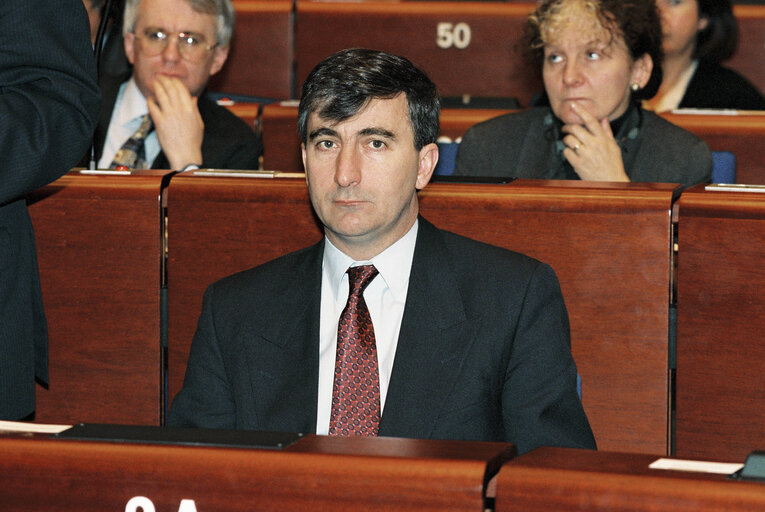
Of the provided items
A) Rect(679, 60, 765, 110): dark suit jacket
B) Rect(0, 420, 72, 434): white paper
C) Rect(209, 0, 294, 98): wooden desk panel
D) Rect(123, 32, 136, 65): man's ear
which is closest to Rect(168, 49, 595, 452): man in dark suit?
Rect(0, 420, 72, 434): white paper

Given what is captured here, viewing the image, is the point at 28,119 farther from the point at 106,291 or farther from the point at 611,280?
the point at 611,280

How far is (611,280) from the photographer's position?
183 centimetres

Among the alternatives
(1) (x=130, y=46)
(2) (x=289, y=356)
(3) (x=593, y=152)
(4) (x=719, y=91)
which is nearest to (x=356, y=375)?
(2) (x=289, y=356)

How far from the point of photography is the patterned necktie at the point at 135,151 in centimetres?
273

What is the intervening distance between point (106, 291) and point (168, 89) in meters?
0.91

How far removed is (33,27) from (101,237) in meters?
0.56

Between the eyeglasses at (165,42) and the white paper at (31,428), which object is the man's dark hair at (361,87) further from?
the eyeglasses at (165,42)

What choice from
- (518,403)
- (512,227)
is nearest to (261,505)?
(518,403)

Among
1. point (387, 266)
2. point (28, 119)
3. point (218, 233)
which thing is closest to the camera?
point (28, 119)

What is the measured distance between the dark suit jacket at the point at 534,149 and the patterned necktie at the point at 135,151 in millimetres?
807

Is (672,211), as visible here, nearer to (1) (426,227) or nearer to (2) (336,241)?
(1) (426,227)

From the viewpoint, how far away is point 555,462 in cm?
82

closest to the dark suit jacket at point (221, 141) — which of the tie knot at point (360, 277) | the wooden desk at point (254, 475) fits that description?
the tie knot at point (360, 277)

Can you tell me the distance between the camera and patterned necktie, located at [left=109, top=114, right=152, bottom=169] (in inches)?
107
